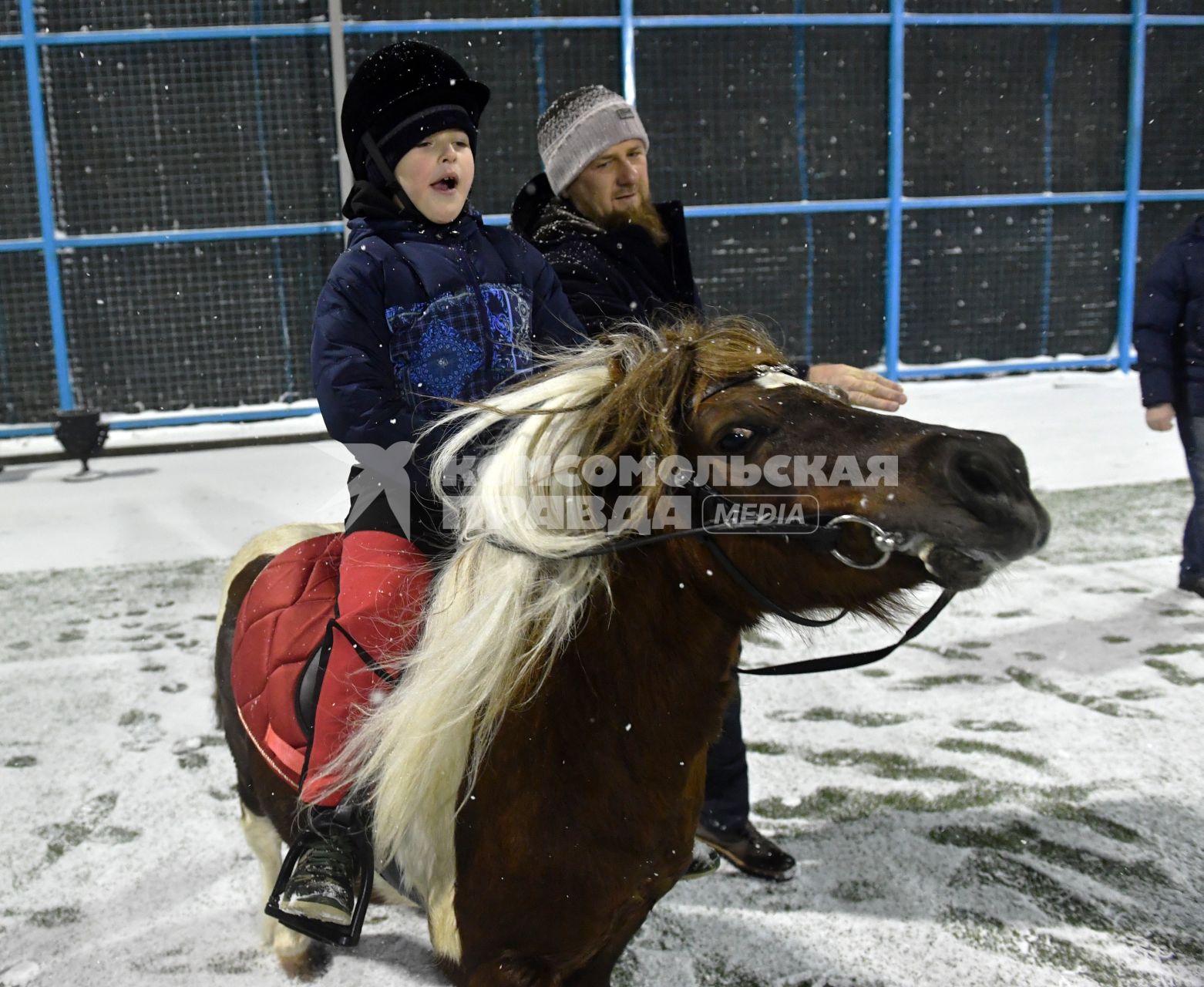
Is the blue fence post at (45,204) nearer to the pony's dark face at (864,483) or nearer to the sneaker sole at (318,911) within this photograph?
the sneaker sole at (318,911)

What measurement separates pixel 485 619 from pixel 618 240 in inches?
54.7

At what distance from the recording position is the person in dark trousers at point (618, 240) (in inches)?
100.0

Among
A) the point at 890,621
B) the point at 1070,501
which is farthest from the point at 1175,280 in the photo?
the point at 890,621

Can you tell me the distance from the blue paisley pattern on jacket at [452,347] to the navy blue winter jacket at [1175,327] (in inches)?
159

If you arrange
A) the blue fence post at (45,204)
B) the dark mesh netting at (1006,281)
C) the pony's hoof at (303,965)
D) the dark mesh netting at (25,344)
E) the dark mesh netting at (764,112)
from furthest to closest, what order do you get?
the dark mesh netting at (1006,281), the dark mesh netting at (764,112), the dark mesh netting at (25,344), the blue fence post at (45,204), the pony's hoof at (303,965)

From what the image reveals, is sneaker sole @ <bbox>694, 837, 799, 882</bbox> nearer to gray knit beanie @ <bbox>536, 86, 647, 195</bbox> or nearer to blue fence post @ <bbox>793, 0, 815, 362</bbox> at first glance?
gray knit beanie @ <bbox>536, 86, 647, 195</bbox>

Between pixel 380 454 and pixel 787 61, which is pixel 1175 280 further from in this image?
pixel 787 61

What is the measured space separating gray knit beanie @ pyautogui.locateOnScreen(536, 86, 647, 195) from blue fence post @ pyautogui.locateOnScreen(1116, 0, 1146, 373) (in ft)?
30.3

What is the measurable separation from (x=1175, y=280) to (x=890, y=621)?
433 cm

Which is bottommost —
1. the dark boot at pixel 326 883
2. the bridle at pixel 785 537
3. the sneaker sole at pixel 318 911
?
the sneaker sole at pixel 318 911

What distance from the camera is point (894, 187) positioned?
996 cm

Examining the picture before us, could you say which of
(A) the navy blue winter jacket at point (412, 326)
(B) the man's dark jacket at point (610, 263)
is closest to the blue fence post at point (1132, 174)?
(B) the man's dark jacket at point (610, 263)

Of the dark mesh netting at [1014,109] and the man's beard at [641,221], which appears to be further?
the dark mesh netting at [1014,109]

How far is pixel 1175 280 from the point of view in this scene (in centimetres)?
482
